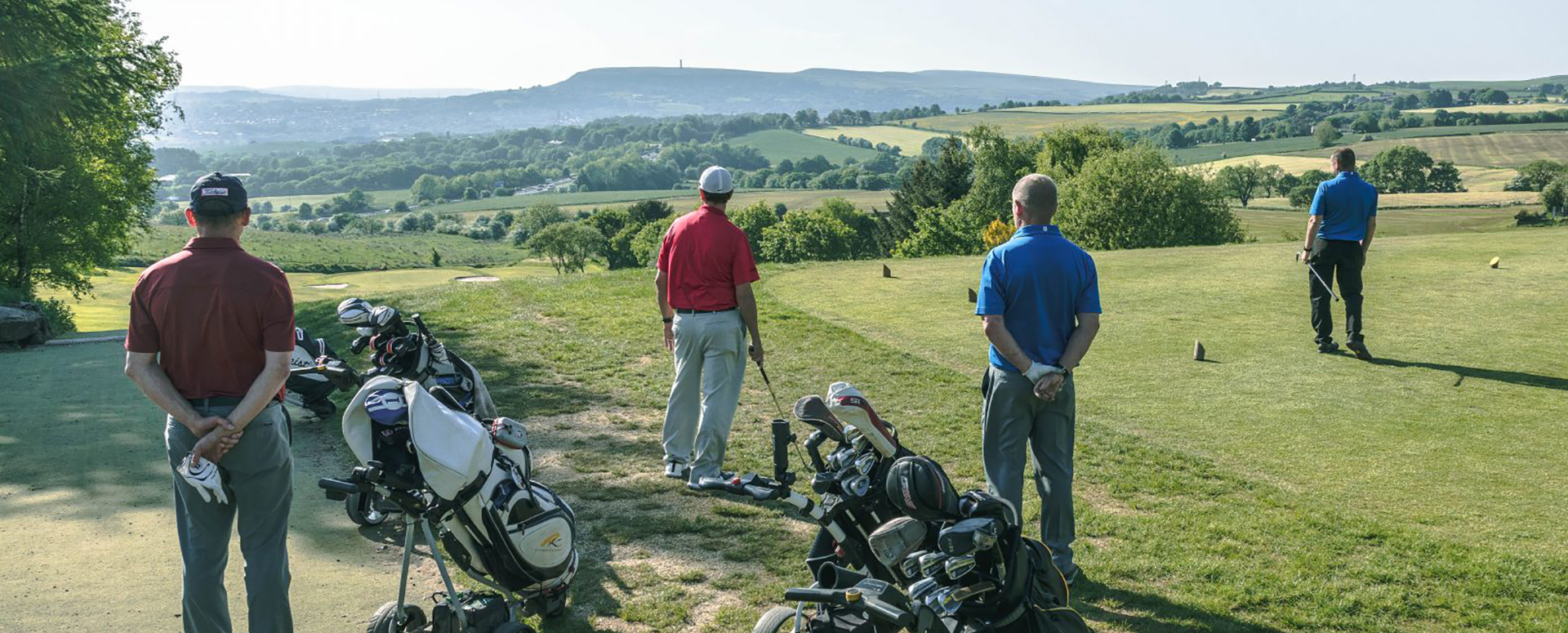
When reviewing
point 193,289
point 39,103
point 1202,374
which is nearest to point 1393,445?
point 1202,374

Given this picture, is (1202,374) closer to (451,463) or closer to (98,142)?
(451,463)

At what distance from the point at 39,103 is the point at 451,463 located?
20404mm

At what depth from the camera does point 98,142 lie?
36.7 meters

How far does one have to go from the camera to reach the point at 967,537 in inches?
141

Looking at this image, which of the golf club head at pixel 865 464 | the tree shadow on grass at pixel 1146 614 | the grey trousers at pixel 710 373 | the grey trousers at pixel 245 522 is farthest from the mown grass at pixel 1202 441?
the golf club head at pixel 865 464

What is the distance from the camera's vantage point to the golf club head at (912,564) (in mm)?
3852

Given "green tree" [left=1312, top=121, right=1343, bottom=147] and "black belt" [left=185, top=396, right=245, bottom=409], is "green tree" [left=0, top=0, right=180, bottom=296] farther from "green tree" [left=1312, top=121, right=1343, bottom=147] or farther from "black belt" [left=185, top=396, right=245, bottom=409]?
"green tree" [left=1312, top=121, right=1343, bottom=147]

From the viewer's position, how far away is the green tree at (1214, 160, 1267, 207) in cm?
11375

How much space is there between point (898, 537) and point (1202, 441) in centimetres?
692

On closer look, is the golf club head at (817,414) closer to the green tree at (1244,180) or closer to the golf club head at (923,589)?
the golf club head at (923,589)

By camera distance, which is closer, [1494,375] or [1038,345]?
[1038,345]

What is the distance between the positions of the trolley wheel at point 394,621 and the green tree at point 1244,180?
119 m

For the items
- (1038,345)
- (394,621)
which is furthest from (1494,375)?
(394,621)

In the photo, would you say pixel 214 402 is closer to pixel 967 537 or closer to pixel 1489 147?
pixel 967 537
